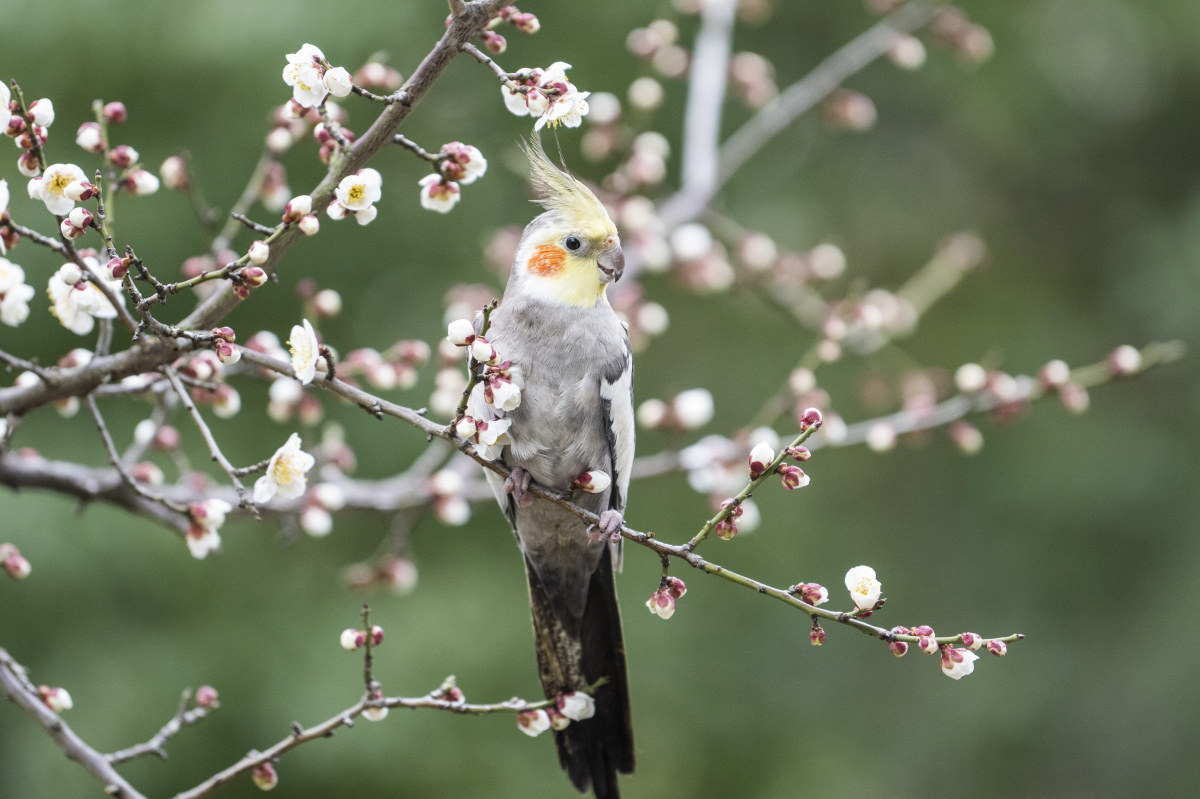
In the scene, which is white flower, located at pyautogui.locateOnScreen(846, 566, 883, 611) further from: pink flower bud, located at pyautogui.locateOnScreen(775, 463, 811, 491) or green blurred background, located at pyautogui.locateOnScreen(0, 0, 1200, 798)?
green blurred background, located at pyautogui.locateOnScreen(0, 0, 1200, 798)

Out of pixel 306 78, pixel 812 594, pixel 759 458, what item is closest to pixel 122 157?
pixel 306 78

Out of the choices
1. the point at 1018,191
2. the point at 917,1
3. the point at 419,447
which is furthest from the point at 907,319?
the point at 1018,191

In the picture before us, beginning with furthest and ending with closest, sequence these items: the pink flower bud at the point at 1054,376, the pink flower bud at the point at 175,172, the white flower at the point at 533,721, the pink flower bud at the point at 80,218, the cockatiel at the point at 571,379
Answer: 1. the pink flower bud at the point at 1054,376
2. the cockatiel at the point at 571,379
3. the pink flower bud at the point at 175,172
4. the white flower at the point at 533,721
5. the pink flower bud at the point at 80,218

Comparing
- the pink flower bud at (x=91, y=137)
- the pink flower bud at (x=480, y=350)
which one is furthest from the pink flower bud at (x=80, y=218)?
the pink flower bud at (x=480, y=350)

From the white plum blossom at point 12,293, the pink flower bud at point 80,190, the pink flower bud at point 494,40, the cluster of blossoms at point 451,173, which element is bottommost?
the pink flower bud at point 80,190

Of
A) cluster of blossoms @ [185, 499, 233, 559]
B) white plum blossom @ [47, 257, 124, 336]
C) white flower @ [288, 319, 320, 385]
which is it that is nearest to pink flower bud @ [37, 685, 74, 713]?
cluster of blossoms @ [185, 499, 233, 559]

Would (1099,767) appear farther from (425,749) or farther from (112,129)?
(112,129)

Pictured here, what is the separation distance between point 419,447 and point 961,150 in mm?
3136

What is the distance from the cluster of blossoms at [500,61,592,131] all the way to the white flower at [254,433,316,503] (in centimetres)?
52

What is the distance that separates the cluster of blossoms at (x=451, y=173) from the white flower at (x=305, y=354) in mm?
266

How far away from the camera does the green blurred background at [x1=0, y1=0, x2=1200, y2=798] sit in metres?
3.41

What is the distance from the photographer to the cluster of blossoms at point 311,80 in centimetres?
129

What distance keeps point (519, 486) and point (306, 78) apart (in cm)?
77

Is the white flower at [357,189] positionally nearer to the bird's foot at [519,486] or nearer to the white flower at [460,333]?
the white flower at [460,333]
